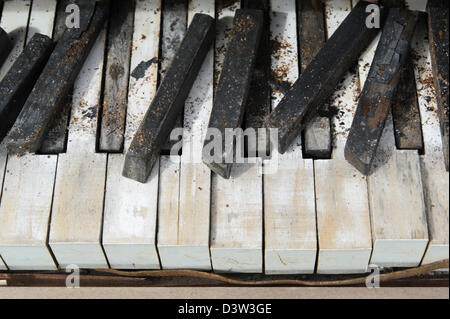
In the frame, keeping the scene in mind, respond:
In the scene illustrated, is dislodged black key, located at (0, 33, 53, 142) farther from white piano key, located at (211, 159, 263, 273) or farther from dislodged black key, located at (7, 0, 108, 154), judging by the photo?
white piano key, located at (211, 159, 263, 273)

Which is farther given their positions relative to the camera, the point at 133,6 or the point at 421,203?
the point at 133,6

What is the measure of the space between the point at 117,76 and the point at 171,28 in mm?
251

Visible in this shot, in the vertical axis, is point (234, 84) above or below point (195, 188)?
above

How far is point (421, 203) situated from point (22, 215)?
117cm

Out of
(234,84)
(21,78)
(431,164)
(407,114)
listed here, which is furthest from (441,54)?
(21,78)

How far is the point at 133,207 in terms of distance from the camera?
1854 mm

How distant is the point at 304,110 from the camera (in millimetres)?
1866

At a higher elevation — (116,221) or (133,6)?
(133,6)

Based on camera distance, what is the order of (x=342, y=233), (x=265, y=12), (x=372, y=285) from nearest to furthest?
(x=342, y=233), (x=372, y=285), (x=265, y=12)

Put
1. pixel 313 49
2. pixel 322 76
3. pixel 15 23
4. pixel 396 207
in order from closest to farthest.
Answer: pixel 396 207 < pixel 322 76 < pixel 313 49 < pixel 15 23

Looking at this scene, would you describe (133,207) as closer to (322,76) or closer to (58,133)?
(58,133)
